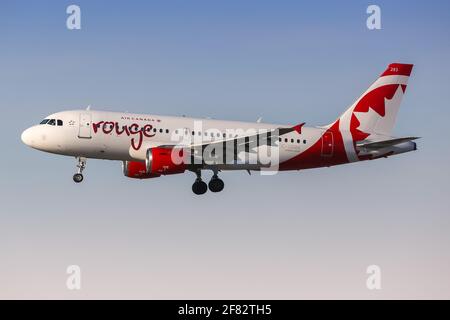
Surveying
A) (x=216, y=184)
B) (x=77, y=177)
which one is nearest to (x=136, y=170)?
(x=77, y=177)

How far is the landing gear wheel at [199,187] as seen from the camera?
61125 mm

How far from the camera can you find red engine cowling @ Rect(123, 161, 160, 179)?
6325 cm

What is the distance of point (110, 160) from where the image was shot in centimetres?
5962

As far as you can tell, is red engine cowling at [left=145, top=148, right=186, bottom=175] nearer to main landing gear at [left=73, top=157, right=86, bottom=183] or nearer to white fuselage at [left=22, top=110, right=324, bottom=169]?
white fuselage at [left=22, top=110, right=324, bottom=169]

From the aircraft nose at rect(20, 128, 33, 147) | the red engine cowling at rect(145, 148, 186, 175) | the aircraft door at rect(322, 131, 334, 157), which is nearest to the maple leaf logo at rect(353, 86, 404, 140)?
the aircraft door at rect(322, 131, 334, 157)

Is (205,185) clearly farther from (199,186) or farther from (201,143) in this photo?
(201,143)

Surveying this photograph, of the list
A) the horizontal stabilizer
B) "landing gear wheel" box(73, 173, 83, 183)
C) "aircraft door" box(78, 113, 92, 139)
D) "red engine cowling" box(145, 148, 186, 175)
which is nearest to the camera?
"red engine cowling" box(145, 148, 186, 175)

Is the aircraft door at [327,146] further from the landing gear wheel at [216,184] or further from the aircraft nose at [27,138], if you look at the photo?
the aircraft nose at [27,138]

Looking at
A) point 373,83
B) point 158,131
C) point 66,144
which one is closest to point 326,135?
point 373,83

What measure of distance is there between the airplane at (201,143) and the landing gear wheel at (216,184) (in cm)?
2

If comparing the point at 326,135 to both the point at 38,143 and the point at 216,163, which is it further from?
the point at 38,143

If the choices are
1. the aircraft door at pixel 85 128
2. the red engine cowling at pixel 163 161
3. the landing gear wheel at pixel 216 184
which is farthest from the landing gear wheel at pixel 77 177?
the landing gear wheel at pixel 216 184

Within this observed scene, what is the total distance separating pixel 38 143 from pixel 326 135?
18.5 meters

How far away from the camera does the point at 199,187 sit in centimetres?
6109
